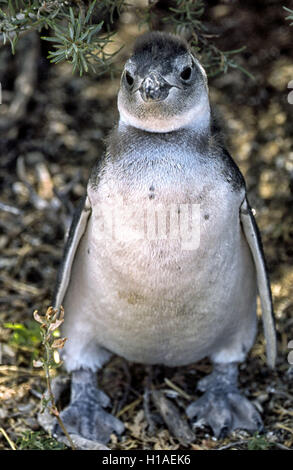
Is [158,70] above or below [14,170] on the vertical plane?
above

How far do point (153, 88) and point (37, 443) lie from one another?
1587 millimetres

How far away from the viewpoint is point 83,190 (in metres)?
4.71

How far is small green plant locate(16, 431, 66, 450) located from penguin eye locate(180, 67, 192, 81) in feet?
5.32

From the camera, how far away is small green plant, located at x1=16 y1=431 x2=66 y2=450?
9.68 feet

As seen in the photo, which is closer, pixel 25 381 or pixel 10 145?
pixel 25 381

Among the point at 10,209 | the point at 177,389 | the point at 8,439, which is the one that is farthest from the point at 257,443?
the point at 10,209

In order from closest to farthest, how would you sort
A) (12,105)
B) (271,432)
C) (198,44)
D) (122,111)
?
(122,111) < (271,432) < (198,44) < (12,105)

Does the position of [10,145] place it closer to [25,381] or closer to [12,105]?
[12,105]

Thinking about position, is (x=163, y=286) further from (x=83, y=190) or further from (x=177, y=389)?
(x=83, y=190)

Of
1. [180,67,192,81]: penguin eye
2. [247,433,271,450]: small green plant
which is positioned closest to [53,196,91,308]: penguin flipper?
[180,67,192,81]: penguin eye

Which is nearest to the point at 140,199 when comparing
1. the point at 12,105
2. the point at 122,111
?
the point at 122,111

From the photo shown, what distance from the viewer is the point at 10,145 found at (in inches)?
196

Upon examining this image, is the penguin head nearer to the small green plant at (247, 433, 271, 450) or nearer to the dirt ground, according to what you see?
the dirt ground

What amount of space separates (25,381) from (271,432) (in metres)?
1.24
